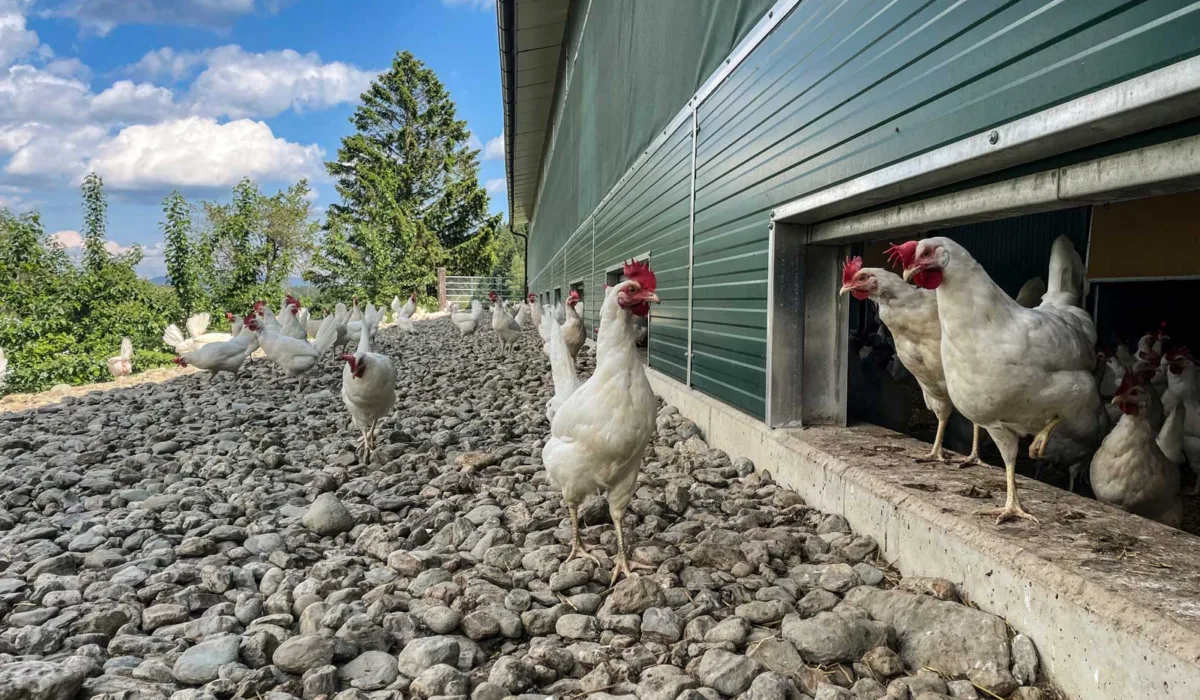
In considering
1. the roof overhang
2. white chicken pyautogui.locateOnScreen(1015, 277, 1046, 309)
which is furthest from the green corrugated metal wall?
the roof overhang

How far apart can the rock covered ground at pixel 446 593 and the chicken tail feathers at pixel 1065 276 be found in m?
1.67

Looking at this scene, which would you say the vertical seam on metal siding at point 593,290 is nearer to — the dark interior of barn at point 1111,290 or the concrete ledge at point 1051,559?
the dark interior of barn at point 1111,290

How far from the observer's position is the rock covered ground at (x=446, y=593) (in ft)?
6.57

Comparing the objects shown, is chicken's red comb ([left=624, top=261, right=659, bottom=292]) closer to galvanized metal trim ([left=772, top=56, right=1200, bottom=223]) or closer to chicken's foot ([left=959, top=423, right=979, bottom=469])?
galvanized metal trim ([left=772, top=56, right=1200, bottom=223])

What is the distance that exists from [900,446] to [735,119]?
245 centimetres

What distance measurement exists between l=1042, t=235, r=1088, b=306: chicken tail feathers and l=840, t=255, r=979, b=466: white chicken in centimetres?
66

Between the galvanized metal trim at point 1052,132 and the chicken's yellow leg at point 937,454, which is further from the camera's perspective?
the chicken's yellow leg at point 937,454

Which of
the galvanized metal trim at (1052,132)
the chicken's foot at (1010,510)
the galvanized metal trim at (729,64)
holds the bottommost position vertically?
the chicken's foot at (1010,510)

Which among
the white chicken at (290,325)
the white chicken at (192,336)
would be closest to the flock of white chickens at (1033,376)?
the white chicken at (290,325)

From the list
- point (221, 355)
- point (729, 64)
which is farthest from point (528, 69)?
point (729, 64)

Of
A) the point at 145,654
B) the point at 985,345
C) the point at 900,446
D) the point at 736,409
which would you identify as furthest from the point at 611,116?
the point at 145,654

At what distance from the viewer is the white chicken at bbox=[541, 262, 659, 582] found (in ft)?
9.12

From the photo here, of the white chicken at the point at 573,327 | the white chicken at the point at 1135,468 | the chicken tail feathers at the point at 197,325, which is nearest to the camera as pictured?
the white chicken at the point at 1135,468

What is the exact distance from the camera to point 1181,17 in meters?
1.63
